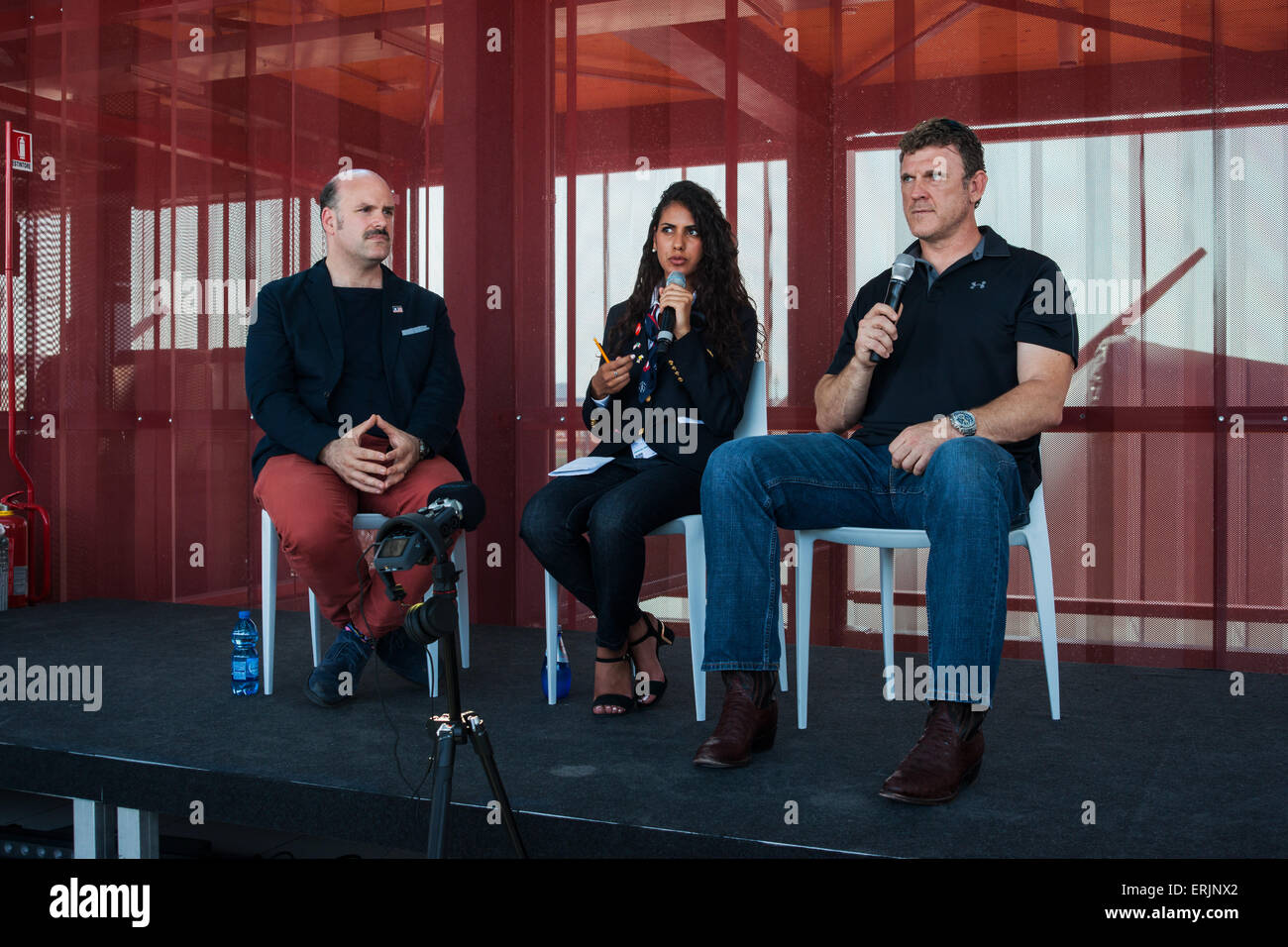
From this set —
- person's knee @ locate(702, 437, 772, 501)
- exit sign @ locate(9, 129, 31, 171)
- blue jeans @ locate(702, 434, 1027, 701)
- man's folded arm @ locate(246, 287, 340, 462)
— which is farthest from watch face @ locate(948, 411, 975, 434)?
exit sign @ locate(9, 129, 31, 171)

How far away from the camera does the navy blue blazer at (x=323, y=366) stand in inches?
102

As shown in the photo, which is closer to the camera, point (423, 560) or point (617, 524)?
point (423, 560)

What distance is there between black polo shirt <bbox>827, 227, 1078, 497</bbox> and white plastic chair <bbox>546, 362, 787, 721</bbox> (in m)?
0.37

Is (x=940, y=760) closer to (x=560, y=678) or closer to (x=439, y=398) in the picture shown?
(x=560, y=678)

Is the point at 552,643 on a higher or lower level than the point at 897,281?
lower

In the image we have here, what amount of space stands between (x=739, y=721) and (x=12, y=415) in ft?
12.4

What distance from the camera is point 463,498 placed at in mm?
1758

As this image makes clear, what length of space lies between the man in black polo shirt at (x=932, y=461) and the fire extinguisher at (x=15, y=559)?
3415 mm

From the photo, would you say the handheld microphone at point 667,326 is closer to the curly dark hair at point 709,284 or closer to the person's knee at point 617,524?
the curly dark hair at point 709,284

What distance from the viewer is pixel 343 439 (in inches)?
99.0

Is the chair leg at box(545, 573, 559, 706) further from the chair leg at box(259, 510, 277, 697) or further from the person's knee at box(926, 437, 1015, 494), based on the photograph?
the person's knee at box(926, 437, 1015, 494)

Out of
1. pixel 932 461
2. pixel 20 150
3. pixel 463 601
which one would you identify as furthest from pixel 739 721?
pixel 20 150
